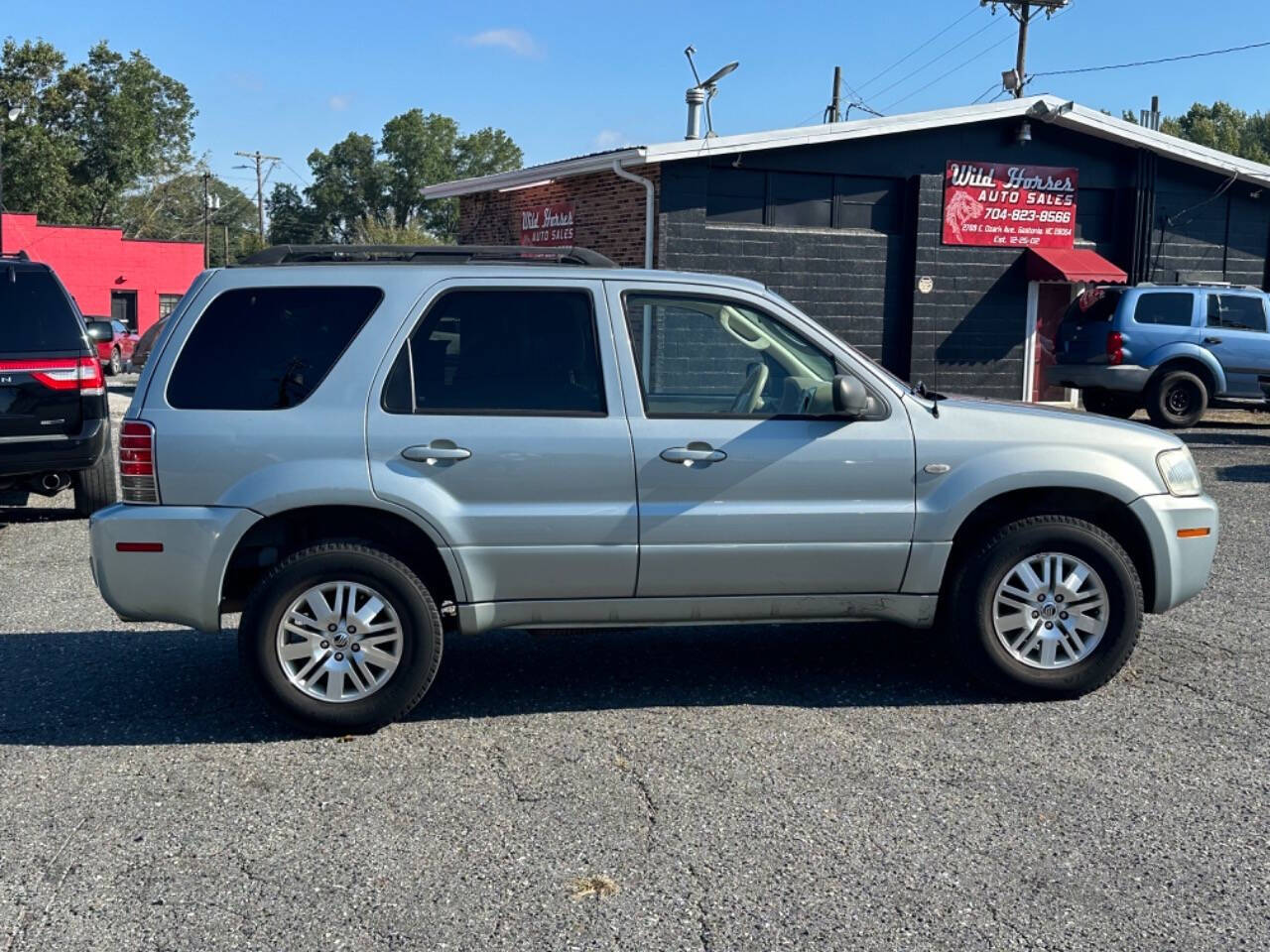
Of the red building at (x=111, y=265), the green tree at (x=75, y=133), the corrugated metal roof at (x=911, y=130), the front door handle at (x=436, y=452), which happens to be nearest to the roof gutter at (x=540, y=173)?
the corrugated metal roof at (x=911, y=130)

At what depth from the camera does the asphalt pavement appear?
146 inches

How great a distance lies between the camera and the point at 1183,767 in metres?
4.88

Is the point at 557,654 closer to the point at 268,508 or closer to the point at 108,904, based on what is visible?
the point at 268,508

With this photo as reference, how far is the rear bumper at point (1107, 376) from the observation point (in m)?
17.3

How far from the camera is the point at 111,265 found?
49625 mm

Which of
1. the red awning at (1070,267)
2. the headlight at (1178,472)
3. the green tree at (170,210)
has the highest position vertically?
the green tree at (170,210)

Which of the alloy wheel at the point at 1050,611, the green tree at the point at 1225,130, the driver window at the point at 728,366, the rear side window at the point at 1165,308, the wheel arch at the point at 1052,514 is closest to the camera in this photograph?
the driver window at the point at 728,366

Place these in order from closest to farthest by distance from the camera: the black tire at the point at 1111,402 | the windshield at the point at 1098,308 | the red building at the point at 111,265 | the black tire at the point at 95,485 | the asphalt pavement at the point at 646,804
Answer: the asphalt pavement at the point at 646,804
the black tire at the point at 95,485
the windshield at the point at 1098,308
the black tire at the point at 1111,402
the red building at the point at 111,265

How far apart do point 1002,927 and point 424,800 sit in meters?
1.99

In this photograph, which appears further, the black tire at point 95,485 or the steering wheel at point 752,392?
the black tire at point 95,485

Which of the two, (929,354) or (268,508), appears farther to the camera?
(929,354)

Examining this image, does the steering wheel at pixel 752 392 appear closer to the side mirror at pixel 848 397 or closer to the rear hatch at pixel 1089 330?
the side mirror at pixel 848 397

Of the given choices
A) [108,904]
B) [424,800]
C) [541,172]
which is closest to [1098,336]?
[541,172]

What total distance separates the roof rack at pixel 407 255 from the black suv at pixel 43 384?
4456 mm
